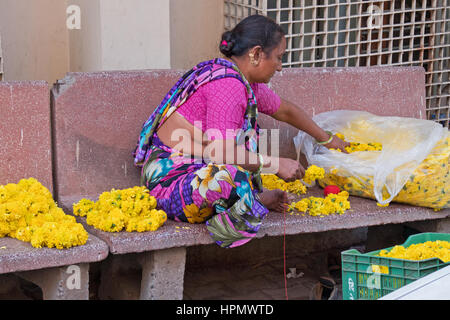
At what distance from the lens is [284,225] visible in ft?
11.7

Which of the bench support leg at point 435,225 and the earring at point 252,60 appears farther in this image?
the bench support leg at point 435,225

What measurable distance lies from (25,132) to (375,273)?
1.99m

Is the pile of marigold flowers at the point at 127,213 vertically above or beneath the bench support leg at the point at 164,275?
above

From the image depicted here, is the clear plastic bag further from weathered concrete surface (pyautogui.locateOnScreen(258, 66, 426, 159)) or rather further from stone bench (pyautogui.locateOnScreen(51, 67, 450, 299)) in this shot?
weathered concrete surface (pyautogui.locateOnScreen(258, 66, 426, 159))

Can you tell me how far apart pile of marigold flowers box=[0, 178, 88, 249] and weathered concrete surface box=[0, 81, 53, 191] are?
1.04ft

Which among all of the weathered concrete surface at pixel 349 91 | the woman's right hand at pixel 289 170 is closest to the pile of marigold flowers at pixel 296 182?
the weathered concrete surface at pixel 349 91

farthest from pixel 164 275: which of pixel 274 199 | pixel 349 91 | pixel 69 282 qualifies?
pixel 349 91

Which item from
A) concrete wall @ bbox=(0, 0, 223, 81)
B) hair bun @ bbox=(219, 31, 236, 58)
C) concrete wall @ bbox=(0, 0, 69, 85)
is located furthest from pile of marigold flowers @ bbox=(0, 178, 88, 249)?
concrete wall @ bbox=(0, 0, 69, 85)

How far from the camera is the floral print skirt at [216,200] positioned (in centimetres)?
330

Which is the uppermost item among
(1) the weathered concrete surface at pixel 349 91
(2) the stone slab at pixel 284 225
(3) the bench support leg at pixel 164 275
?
(1) the weathered concrete surface at pixel 349 91

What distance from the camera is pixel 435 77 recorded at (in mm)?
5980

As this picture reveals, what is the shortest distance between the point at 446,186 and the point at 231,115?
1.34 metres

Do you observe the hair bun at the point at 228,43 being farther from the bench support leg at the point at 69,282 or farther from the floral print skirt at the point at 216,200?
the bench support leg at the point at 69,282

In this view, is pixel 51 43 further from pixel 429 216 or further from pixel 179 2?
pixel 429 216
